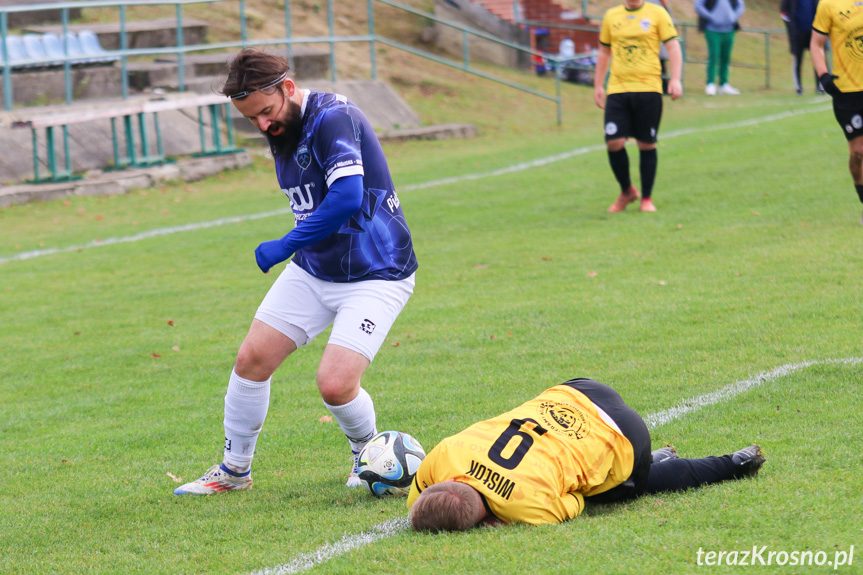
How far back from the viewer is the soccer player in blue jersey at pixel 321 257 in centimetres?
425

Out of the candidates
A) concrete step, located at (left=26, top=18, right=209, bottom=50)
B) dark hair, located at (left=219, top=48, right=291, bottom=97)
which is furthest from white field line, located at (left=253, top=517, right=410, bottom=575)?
concrete step, located at (left=26, top=18, right=209, bottom=50)

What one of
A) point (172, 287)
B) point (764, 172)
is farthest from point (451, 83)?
point (172, 287)

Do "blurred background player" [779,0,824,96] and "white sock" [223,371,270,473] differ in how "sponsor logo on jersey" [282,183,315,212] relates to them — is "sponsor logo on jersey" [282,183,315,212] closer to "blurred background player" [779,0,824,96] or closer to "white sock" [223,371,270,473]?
"white sock" [223,371,270,473]

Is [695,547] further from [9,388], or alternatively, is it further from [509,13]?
[509,13]

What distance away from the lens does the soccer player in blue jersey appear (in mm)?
4250

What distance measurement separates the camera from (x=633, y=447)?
4.00m

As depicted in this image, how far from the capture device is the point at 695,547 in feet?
11.2

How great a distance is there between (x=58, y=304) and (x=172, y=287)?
106cm

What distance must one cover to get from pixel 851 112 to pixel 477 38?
1918cm

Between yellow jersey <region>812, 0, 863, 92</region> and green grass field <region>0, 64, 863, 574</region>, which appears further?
yellow jersey <region>812, 0, 863, 92</region>

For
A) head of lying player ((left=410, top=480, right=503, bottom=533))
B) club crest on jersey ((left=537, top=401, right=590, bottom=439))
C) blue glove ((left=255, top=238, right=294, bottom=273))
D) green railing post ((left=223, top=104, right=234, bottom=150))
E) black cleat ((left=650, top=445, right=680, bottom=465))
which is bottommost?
green railing post ((left=223, top=104, right=234, bottom=150))

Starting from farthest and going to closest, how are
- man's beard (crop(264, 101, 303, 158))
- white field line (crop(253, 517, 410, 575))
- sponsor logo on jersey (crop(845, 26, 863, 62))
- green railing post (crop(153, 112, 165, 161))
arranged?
green railing post (crop(153, 112, 165, 161)) → sponsor logo on jersey (crop(845, 26, 863, 62)) → man's beard (crop(264, 101, 303, 158)) → white field line (crop(253, 517, 410, 575))

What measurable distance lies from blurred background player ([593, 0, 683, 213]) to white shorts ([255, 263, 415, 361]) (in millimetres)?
6827

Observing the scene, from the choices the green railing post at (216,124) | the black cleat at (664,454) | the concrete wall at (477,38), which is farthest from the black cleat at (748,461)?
the concrete wall at (477,38)
